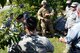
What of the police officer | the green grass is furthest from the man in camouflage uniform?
the police officer

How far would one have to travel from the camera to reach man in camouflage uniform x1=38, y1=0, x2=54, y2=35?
13.4 m

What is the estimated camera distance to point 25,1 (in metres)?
15.7

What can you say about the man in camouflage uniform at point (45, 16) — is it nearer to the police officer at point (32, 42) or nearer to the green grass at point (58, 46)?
the green grass at point (58, 46)

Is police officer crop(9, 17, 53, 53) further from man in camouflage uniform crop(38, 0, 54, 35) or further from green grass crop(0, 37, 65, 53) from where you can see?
man in camouflage uniform crop(38, 0, 54, 35)

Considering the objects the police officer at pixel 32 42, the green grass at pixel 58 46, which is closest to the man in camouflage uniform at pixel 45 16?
the green grass at pixel 58 46

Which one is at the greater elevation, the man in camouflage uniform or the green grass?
the man in camouflage uniform

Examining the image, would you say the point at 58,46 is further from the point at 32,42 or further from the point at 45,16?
the point at 32,42

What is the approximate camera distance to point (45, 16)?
530 inches

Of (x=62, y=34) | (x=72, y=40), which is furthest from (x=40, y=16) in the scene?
(x=72, y=40)

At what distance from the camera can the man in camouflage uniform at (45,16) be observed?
13.4 metres

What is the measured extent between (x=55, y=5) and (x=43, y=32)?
2.35 meters

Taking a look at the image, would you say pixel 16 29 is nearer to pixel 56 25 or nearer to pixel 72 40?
pixel 72 40

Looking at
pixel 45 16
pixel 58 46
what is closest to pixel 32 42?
pixel 58 46

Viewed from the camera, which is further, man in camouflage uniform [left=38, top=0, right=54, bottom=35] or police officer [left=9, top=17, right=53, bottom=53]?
man in camouflage uniform [left=38, top=0, right=54, bottom=35]
